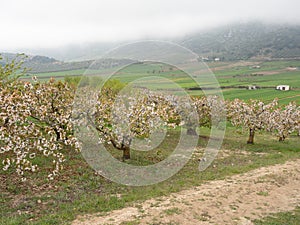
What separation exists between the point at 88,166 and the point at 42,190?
5.46 metres

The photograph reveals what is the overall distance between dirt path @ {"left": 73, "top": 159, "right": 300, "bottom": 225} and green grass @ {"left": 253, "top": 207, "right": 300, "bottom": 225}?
0.49 m

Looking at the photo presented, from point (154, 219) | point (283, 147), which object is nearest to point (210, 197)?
point (154, 219)

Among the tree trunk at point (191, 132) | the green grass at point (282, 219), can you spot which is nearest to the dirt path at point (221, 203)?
the green grass at point (282, 219)

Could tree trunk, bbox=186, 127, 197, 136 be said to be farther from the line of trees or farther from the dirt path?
the dirt path

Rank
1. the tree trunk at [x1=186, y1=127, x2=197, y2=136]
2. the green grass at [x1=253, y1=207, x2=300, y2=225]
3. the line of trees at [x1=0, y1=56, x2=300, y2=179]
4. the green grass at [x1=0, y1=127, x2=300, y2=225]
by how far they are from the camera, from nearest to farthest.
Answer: the green grass at [x1=0, y1=127, x2=300, y2=225] → the green grass at [x1=253, y1=207, x2=300, y2=225] → the line of trees at [x1=0, y1=56, x2=300, y2=179] → the tree trunk at [x1=186, y1=127, x2=197, y2=136]

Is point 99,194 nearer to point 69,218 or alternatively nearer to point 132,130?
point 69,218

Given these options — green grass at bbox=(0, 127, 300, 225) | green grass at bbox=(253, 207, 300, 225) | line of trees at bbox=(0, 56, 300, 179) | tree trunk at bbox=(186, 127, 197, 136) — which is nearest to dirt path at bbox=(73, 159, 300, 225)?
green grass at bbox=(253, 207, 300, 225)

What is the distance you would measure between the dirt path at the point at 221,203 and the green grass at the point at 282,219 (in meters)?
0.49

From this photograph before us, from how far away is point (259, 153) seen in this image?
33.4 m

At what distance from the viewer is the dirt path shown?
14.8m

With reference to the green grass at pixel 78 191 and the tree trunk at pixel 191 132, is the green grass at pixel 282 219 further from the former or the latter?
the tree trunk at pixel 191 132

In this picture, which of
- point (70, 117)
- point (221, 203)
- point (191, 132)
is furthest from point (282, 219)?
point (191, 132)

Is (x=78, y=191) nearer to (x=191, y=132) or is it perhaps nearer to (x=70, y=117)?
(x=70, y=117)

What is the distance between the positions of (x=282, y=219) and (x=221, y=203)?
3.36m
